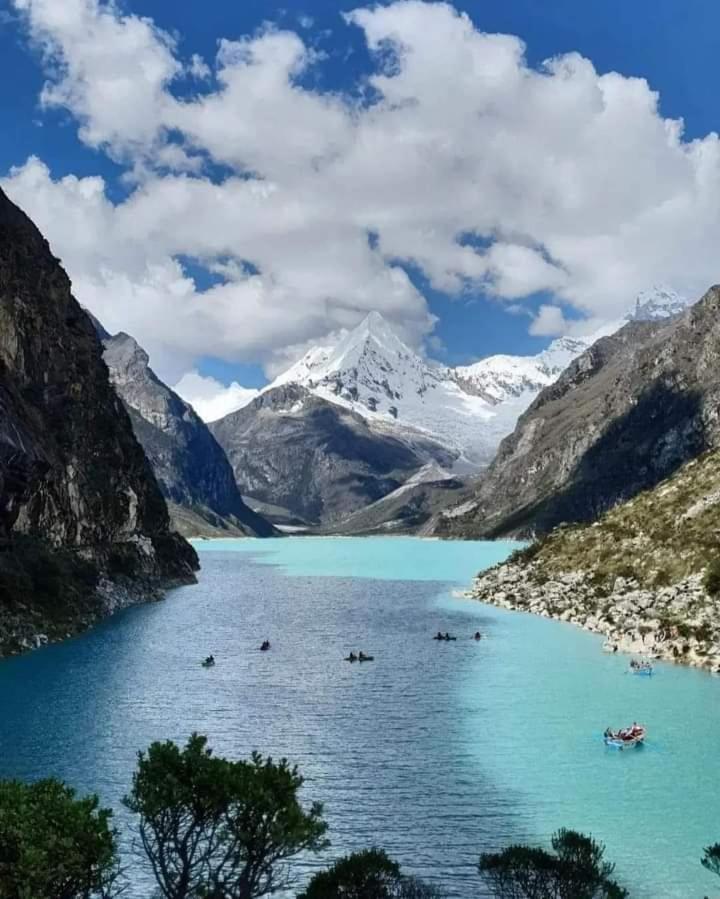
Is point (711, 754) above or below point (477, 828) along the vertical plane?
above

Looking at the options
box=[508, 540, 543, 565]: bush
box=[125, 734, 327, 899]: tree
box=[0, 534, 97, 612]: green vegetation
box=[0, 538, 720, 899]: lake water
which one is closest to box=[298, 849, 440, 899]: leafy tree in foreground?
Answer: box=[125, 734, 327, 899]: tree

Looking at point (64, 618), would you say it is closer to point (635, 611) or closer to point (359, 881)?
point (635, 611)

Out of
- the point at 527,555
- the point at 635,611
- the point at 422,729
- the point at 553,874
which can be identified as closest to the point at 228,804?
the point at 553,874

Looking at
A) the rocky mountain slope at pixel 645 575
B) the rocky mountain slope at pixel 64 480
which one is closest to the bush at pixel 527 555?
the rocky mountain slope at pixel 645 575

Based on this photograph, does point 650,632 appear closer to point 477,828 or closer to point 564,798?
point 564,798

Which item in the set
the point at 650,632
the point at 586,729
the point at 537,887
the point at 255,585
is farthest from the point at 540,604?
the point at 537,887

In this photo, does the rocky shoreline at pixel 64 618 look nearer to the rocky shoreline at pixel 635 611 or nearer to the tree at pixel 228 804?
the rocky shoreline at pixel 635 611

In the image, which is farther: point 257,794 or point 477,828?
point 477,828

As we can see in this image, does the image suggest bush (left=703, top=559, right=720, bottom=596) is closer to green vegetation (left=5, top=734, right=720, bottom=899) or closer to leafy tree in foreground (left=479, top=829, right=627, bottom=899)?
green vegetation (left=5, top=734, right=720, bottom=899)
